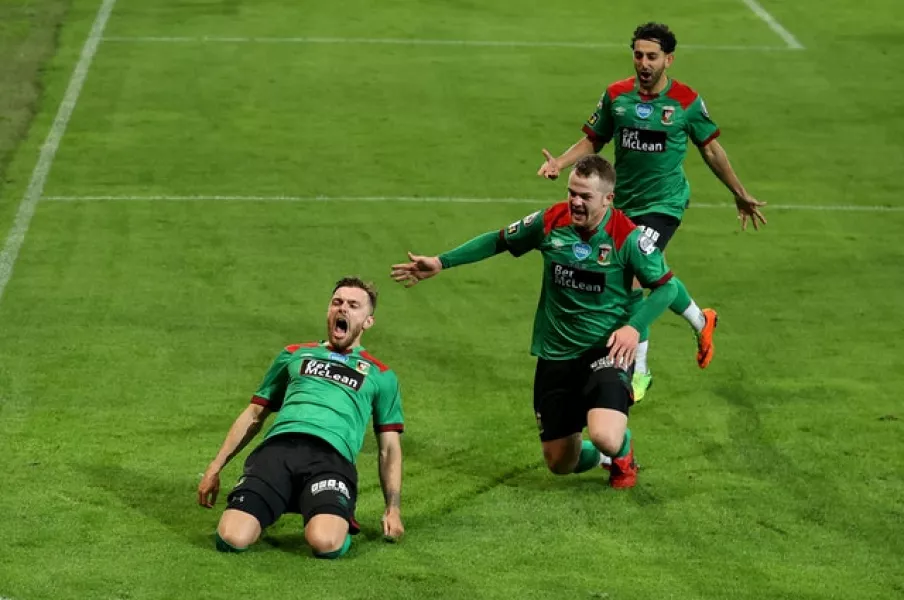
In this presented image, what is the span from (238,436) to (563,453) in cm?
199

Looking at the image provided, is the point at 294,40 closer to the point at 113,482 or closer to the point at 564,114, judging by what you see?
the point at 564,114

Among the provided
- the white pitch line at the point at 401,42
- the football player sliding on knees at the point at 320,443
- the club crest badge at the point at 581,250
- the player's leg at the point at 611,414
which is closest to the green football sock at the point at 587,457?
the player's leg at the point at 611,414

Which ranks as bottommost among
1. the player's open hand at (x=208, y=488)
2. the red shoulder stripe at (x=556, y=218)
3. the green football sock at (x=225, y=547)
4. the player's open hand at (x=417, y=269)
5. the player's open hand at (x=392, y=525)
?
the player's open hand at (x=392, y=525)

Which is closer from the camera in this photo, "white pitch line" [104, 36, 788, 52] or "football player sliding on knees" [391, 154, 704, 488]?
"football player sliding on knees" [391, 154, 704, 488]

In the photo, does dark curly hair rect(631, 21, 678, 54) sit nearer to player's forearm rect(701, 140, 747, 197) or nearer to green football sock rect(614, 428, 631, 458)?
player's forearm rect(701, 140, 747, 197)

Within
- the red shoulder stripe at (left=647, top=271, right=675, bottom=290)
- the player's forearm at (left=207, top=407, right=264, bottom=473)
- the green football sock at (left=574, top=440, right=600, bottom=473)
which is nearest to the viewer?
the player's forearm at (left=207, top=407, right=264, bottom=473)

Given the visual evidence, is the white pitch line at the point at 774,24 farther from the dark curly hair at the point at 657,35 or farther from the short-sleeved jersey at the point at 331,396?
the short-sleeved jersey at the point at 331,396

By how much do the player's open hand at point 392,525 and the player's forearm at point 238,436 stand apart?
838 millimetres

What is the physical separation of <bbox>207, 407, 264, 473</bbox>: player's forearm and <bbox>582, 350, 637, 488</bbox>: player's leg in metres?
1.85

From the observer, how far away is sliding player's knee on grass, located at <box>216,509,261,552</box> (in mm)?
8969

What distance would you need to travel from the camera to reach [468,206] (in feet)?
57.4

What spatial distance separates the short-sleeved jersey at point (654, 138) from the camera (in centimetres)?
1231

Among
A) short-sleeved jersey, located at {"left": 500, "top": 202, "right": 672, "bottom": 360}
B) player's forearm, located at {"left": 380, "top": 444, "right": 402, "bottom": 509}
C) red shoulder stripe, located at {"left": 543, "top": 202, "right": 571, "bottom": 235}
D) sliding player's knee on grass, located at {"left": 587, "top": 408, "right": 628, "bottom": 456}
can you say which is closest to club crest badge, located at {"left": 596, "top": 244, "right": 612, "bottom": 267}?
short-sleeved jersey, located at {"left": 500, "top": 202, "right": 672, "bottom": 360}

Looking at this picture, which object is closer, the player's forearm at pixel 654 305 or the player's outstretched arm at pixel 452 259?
the player's forearm at pixel 654 305
